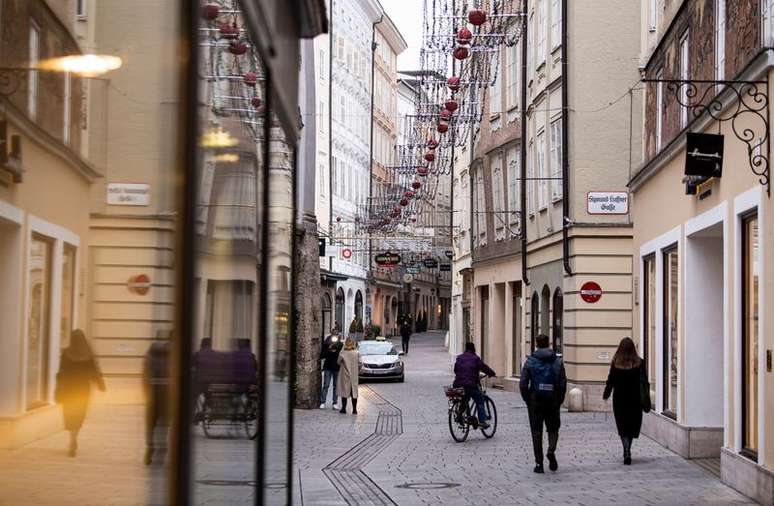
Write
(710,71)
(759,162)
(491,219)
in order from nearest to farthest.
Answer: (759,162) → (710,71) → (491,219)

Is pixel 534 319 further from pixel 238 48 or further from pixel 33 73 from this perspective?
pixel 33 73

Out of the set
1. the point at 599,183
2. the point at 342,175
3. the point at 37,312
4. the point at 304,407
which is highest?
the point at 342,175

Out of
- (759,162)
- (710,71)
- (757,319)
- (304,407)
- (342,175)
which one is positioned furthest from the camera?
(342,175)

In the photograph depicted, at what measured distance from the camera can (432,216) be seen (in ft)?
306

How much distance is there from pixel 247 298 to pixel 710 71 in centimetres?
1423

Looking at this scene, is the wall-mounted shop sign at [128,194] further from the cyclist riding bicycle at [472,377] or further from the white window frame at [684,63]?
the cyclist riding bicycle at [472,377]

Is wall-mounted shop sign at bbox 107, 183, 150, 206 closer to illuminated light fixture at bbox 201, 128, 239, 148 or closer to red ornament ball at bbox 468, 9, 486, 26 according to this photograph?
illuminated light fixture at bbox 201, 128, 239, 148

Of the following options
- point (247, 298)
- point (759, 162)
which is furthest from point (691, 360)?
point (247, 298)

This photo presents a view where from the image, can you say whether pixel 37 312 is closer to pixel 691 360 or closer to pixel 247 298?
pixel 247 298

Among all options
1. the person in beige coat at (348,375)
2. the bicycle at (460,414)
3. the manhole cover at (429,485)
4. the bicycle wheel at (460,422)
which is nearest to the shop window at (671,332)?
the bicycle at (460,414)

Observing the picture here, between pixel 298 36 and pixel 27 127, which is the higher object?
pixel 298 36

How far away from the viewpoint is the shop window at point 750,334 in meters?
14.2

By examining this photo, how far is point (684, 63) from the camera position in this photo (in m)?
19.4

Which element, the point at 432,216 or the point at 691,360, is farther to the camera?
the point at 432,216
